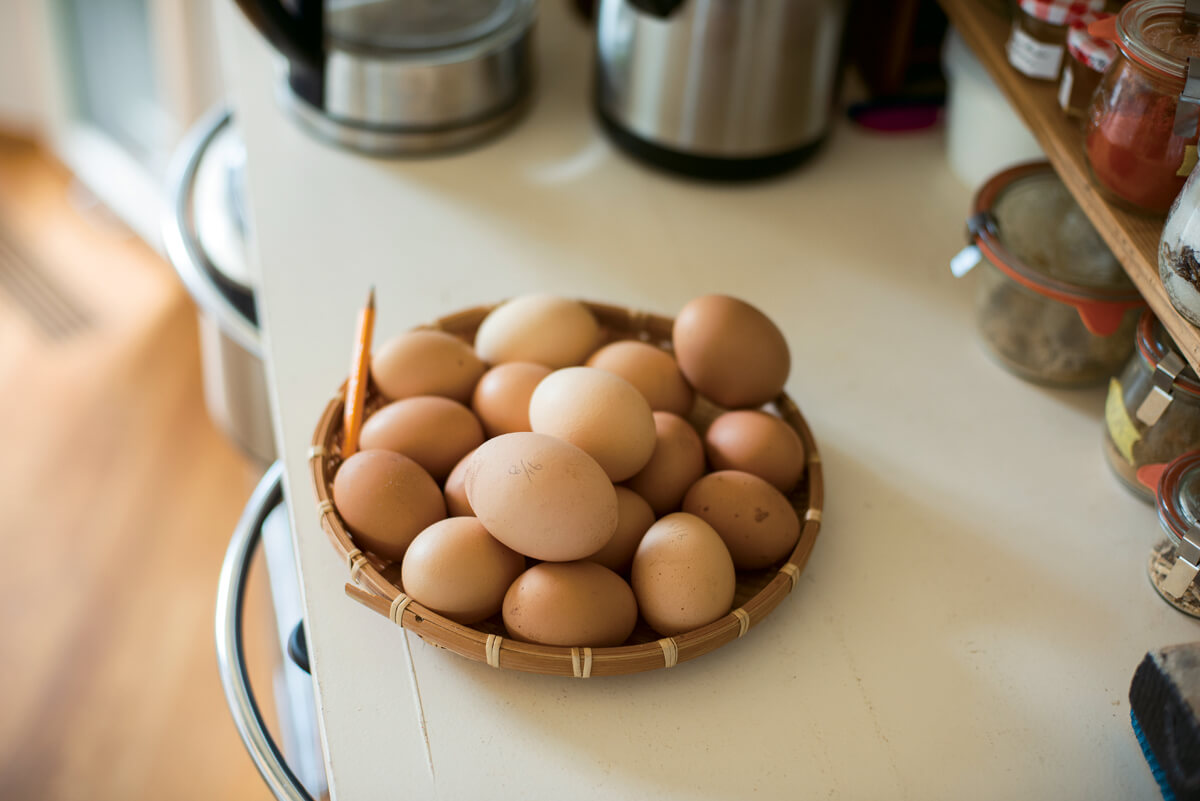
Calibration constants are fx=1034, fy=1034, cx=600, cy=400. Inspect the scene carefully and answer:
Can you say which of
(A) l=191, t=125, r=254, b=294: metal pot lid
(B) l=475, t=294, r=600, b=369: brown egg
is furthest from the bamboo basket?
(A) l=191, t=125, r=254, b=294: metal pot lid

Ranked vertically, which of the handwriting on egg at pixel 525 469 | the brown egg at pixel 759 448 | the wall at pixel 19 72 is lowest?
the wall at pixel 19 72

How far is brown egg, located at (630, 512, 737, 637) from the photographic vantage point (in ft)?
2.09

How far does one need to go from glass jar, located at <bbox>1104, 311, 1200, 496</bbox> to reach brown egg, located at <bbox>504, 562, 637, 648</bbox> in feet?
1.35

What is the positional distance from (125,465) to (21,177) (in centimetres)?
90

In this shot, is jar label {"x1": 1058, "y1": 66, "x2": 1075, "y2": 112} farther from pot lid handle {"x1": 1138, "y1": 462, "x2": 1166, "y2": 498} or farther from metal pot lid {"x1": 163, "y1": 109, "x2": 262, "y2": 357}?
metal pot lid {"x1": 163, "y1": 109, "x2": 262, "y2": 357}

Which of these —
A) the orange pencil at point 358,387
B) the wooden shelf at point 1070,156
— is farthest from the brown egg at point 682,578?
the wooden shelf at point 1070,156

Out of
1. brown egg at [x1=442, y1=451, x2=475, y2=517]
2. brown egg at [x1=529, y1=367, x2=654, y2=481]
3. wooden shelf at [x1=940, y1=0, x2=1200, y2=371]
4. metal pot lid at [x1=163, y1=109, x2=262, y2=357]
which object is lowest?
metal pot lid at [x1=163, y1=109, x2=262, y2=357]

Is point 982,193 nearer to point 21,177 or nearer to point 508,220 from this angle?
point 508,220

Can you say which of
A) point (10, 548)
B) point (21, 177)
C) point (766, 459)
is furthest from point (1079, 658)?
point (21, 177)

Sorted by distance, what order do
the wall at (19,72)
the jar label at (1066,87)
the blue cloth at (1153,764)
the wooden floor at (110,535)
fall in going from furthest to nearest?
Result: the wall at (19,72) → the wooden floor at (110,535) → the jar label at (1066,87) → the blue cloth at (1153,764)

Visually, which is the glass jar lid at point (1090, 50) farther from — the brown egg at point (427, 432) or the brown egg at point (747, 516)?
the brown egg at point (427, 432)

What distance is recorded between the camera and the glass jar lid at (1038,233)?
848 millimetres

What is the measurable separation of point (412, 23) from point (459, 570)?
0.69 meters

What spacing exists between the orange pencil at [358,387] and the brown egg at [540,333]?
9 cm
